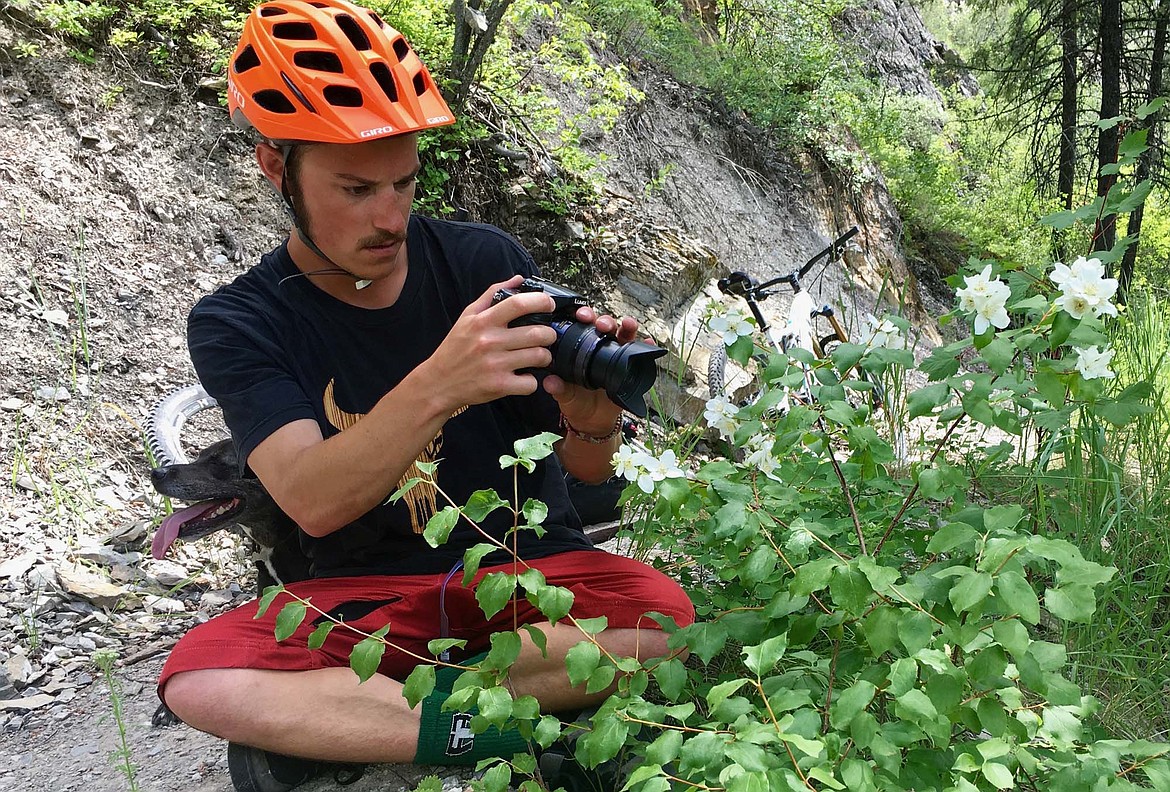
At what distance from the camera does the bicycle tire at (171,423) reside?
3.56 m

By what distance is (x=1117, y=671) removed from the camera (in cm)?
215

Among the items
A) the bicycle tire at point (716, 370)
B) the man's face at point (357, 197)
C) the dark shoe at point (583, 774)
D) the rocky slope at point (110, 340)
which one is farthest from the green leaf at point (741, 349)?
the bicycle tire at point (716, 370)

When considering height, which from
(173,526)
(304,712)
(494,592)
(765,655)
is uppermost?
(765,655)

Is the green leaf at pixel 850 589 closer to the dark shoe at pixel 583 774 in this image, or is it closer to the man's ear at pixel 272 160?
the dark shoe at pixel 583 774

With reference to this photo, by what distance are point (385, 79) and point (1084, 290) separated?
1695mm

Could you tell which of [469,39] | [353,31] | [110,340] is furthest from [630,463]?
[469,39]

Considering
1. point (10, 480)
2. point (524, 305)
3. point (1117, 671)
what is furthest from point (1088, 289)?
point (10, 480)

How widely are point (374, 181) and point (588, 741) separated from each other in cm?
142

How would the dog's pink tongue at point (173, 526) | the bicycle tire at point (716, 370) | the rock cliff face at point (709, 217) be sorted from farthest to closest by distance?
1. the rock cliff face at point (709, 217)
2. the bicycle tire at point (716, 370)
3. the dog's pink tongue at point (173, 526)

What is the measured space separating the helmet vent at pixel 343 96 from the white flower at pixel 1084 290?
62.4 inches

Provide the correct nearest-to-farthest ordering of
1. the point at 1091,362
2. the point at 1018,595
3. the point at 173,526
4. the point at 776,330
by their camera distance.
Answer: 1. the point at 1018,595
2. the point at 1091,362
3. the point at 173,526
4. the point at 776,330

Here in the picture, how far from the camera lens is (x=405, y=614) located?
219cm

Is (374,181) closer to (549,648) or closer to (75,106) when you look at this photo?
(549,648)

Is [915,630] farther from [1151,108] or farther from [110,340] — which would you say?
[110,340]
